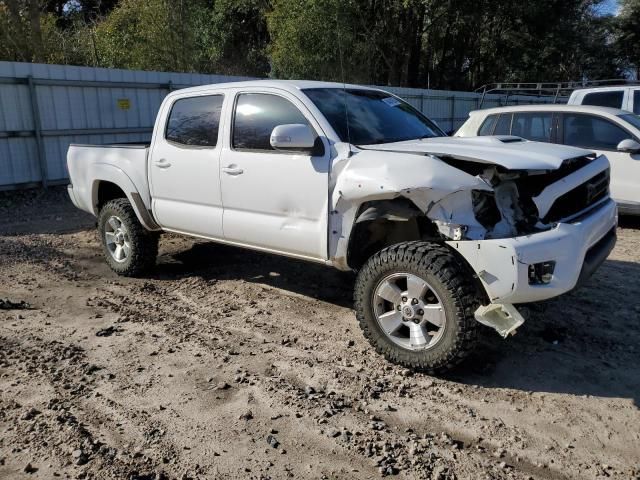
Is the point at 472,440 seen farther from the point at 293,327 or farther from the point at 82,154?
the point at 82,154

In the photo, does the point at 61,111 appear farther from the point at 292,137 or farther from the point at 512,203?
the point at 512,203

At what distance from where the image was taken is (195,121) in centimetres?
534

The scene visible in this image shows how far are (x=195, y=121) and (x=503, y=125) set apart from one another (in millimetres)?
4939

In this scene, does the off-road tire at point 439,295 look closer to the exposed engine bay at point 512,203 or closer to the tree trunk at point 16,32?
the exposed engine bay at point 512,203

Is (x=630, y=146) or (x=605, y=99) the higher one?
(x=605, y=99)

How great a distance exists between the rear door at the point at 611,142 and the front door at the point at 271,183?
497cm

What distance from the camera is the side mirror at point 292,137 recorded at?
405 centimetres

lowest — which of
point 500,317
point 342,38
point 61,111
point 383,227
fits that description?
point 500,317

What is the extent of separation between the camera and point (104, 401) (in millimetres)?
3543

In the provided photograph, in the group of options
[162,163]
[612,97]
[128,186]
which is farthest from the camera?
[612,97]

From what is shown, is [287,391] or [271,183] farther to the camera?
[271,183]

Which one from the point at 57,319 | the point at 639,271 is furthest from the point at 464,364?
the point at 57,319

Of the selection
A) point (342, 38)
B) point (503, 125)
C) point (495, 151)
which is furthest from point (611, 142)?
point (342, 38)

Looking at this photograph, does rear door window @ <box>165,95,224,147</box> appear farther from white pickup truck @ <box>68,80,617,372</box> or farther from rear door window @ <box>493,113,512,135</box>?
rear door window @ <box>493,113,512,135</box>
